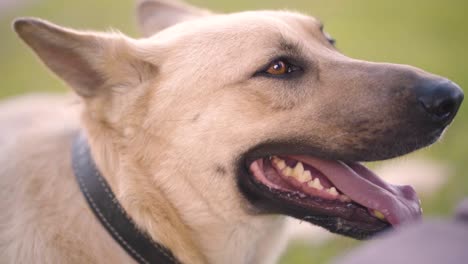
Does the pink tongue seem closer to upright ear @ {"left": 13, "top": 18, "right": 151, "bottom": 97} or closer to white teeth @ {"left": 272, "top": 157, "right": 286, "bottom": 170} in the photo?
white teeth @ {"left": 272, "top": 157, "right": 286, "bottom": 170}

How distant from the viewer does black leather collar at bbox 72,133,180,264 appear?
3037 millimetres

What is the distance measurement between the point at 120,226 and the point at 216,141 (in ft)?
2.46

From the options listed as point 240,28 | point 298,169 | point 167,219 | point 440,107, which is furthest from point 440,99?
point 167,219

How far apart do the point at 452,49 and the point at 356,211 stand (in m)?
6.36

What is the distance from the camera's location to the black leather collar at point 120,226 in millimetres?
3037

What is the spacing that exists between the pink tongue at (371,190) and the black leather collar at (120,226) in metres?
1.02

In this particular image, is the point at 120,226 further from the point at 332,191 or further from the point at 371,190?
the point at 371,190

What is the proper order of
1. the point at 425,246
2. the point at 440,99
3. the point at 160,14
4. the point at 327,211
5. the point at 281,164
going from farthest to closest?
the point at 160,14, the point at 281,164, the point at 327,211, the point at 440,99, the point at 425,246

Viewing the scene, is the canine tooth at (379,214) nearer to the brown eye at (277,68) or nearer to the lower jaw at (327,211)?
the lower jaw at (327,211)

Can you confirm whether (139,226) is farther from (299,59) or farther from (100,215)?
(299,59)

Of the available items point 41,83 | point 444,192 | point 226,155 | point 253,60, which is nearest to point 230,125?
point 226,155

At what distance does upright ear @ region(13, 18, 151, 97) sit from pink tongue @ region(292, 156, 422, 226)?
1.22 metres

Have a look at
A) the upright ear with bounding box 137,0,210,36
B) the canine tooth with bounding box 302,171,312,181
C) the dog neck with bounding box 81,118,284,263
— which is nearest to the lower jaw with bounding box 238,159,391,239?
the canine tooth with bounding box 302,171,312,181

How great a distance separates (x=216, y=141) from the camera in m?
3.12
